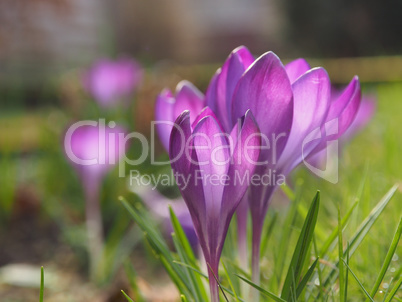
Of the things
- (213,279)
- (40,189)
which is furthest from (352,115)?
(40,189)

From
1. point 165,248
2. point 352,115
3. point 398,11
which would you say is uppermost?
point 398,11

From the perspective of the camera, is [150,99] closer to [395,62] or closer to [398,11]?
[395,62]

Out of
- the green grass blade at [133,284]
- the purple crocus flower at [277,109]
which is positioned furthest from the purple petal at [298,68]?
the green grass blade at [133,284]

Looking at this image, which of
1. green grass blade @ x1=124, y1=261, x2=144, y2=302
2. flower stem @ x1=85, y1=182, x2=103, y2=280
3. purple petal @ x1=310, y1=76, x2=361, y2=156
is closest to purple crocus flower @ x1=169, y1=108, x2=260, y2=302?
purple petal @ x1=310, y1=76, x2=361, y2=156

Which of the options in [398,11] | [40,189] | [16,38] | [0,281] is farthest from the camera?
[398,11]

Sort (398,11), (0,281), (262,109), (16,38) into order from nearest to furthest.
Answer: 1. (262,109)
2. (0,281)
3. (16,38)
4. (398,11)

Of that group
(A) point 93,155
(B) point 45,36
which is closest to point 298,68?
(A) point 93,155

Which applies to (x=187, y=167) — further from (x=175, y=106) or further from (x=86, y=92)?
(x=86, y=92)

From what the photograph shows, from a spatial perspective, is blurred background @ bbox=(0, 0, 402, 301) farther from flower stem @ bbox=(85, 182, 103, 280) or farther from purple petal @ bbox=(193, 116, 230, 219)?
purple petal @ bbox=(193, 116, 230, 219)
